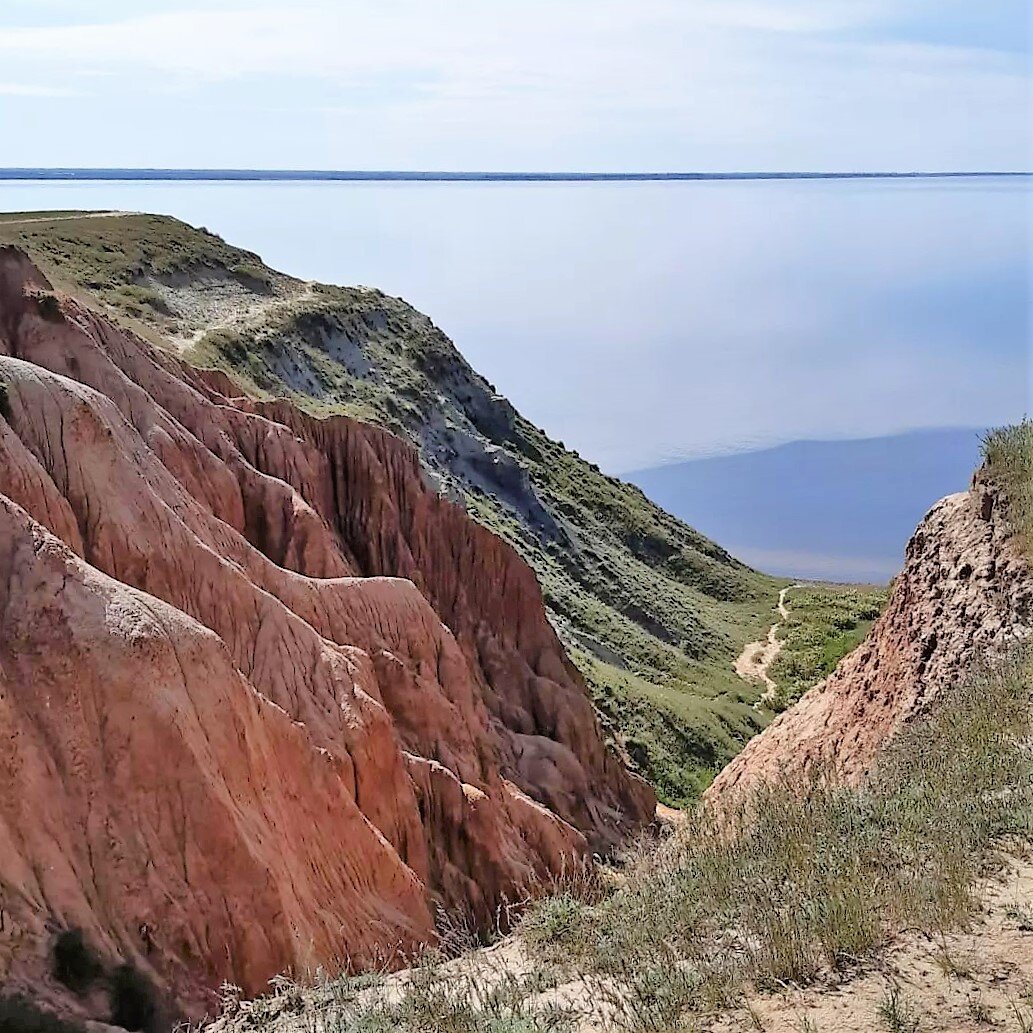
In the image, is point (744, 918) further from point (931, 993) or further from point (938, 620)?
point (938, 620)

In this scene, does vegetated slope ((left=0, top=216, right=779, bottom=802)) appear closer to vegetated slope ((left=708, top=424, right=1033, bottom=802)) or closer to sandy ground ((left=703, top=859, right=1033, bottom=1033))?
vegetated slope ((left=708, top=424, right=1033, bottom=802))

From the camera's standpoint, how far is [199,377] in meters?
22.1

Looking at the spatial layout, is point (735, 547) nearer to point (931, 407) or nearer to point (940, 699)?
point (931, 407)

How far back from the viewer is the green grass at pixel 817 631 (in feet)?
137

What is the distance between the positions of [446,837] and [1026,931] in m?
9.52

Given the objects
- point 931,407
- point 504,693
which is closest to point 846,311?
point 931,407

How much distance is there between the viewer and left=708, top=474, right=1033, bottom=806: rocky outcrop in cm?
1559

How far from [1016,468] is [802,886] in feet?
37.1

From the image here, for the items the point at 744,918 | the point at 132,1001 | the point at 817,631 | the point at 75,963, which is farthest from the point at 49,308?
the point at 817,631

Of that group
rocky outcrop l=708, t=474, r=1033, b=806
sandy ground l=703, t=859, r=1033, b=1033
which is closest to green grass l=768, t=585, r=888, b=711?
rocky outcrop l=708, t=474, r=1033, b=806

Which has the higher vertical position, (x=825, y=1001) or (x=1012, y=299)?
(x=1012, y=299)

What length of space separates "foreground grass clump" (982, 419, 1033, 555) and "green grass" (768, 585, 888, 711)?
893 inches

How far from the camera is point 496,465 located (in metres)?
44.0

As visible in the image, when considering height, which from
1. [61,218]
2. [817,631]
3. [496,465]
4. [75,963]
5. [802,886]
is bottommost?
[75,963]
